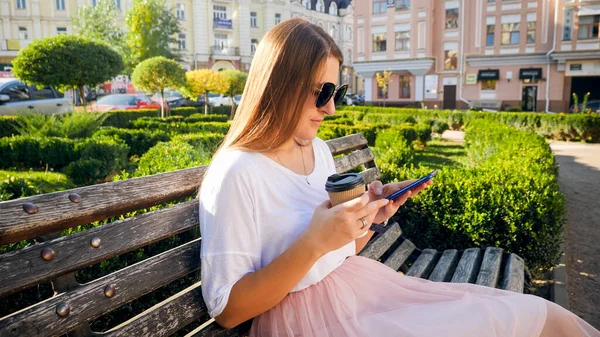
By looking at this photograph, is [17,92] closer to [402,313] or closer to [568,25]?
[402,313]

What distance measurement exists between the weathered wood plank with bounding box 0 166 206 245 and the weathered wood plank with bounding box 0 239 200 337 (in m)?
0.20

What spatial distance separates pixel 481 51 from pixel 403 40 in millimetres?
5843

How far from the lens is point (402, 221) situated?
4125 millimetres

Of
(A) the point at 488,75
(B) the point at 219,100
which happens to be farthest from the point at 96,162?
(A) the point at 488,75

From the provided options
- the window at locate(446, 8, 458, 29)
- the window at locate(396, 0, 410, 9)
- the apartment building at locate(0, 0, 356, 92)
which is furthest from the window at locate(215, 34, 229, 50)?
the window at locate(446, 8, 458, 29)

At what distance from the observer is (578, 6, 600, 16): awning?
31.3 metres

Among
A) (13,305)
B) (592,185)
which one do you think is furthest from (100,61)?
(13,305)

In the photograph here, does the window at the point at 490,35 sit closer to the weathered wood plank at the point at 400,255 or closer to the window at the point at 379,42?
the window at the point at 379,42

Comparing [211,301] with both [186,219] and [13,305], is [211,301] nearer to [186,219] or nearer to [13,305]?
[186,219]

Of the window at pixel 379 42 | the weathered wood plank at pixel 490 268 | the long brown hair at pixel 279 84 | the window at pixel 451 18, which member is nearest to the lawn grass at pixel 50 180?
the weathered wood plank at pixel 490 268

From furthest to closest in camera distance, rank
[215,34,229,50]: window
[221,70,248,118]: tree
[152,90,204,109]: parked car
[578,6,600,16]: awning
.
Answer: [215,34,229,50]: window, [578,6,600,16]: awning, [152,90,204,109]: parked car, [221,70,248,118]: tree

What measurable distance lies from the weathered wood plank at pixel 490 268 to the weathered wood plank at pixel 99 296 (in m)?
1.76

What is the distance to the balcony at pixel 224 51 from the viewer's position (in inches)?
1698

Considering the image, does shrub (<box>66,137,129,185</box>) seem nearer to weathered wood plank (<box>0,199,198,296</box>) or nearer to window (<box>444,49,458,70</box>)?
weathered wood plank (<box>0,199,198,296</box>)
